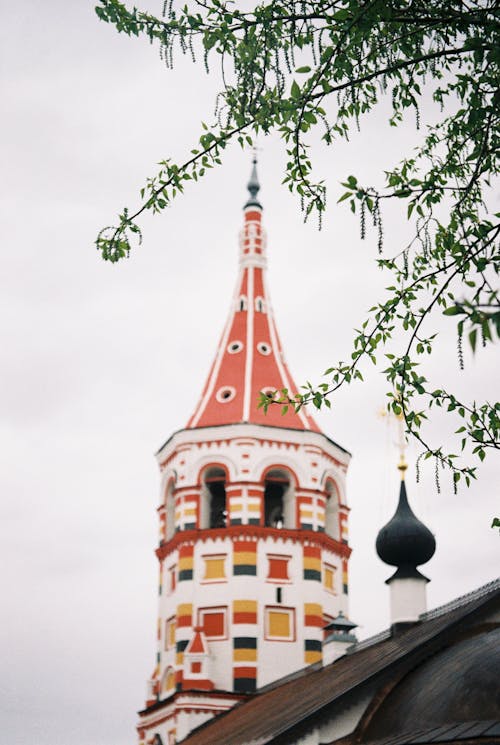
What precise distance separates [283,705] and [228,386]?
12.4 metres

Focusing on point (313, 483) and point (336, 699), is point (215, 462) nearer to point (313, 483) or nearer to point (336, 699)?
point (313, 483)

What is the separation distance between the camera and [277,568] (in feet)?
82.9

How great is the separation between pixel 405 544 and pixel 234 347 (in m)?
11.7

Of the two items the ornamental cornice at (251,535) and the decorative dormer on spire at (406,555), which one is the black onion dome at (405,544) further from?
the ornamental cornice at (251,535)

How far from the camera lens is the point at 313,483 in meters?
26.4

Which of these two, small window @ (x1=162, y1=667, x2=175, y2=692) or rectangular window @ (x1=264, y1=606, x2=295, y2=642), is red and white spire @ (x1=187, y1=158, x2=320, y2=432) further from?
small window @ (x1=162, y1=667, x2=175, y2=692)

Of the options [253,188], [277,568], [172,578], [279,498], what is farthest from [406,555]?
[253,188]

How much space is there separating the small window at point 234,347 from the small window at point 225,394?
1194 mm

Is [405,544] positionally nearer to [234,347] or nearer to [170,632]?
[170,632]

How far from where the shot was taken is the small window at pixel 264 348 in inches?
1115

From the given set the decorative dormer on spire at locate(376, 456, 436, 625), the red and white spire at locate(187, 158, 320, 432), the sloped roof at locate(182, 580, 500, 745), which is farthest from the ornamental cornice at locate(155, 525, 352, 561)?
the decorative dormer on spire at locate(376, 456, 436, 625)

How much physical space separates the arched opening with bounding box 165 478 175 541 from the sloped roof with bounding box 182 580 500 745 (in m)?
6.59

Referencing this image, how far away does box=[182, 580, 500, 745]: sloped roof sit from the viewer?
12.3m

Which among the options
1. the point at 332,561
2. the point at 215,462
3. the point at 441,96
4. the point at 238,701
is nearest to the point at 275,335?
the point at 215,462
